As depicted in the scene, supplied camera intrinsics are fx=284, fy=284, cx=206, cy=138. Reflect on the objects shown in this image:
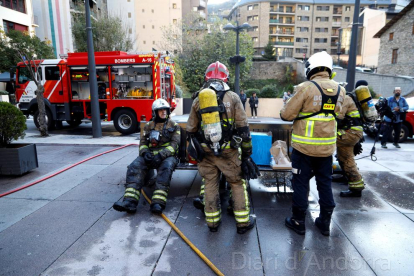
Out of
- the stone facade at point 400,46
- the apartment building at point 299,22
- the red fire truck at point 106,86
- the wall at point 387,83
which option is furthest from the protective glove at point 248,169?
the apartment building at point 299,22

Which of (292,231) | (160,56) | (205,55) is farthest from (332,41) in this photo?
(292,231)

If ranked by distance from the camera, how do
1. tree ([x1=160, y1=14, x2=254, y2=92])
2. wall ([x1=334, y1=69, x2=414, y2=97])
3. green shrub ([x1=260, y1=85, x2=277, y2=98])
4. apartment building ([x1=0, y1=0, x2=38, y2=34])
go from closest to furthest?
wall ([x1=334, y1=69, x2=414, y2=97])
green shrub ([x1=260, y1=85, x2=277, y2=98])
apartment building ([x1=0, y1=0, x2=38, y2=34])
tree ([x1=160, y1=14, x2=254, y2=92])

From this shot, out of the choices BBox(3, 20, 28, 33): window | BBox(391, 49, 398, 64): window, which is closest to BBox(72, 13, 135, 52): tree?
BBox(3, 20, 28, 33): window

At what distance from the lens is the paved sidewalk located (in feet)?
8.54

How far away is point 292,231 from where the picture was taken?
322 centimetres

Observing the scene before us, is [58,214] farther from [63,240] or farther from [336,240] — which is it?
[336,240]

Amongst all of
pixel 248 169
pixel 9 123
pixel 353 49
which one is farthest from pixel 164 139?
pixel 353 49

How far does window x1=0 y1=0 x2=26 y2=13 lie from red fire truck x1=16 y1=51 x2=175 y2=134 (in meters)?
18.9

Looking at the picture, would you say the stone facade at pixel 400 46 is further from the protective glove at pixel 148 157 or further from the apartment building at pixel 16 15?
the apartment building at pixel 16 15

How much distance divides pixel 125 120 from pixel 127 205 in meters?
7.72

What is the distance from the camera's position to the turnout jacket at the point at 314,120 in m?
3.03

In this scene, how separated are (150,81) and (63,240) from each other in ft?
27.3

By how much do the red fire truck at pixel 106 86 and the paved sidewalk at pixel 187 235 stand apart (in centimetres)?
611

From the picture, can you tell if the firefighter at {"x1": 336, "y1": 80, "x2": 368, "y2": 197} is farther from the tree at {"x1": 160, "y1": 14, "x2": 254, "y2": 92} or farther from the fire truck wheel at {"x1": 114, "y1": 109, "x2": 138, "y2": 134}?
the tree at {"x1": 160, "y1": 14, "x2": 254, "y2": 92}
